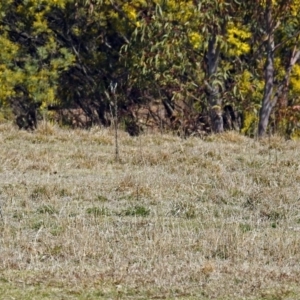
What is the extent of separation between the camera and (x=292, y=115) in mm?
18578

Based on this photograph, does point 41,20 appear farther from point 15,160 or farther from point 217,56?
point 15,160

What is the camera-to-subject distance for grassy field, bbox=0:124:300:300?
248 inches

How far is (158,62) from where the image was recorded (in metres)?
17.2

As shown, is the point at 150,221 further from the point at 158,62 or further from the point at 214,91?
the point at 214,91

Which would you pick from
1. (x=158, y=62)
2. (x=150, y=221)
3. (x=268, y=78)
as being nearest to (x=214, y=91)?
(x=268, y=78)

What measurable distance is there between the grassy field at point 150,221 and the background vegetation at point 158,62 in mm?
4666

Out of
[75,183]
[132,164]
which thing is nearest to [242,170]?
[132,164]

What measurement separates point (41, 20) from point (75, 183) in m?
9.04

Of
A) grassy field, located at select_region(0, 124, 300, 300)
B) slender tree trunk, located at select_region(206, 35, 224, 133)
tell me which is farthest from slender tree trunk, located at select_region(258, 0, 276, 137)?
grassy field, located at select_region(0, 124, 300, 300)

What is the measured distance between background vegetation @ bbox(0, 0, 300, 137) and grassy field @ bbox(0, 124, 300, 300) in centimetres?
467

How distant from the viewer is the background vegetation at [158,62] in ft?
56.8

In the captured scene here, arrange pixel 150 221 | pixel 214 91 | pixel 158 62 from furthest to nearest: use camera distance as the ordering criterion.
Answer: pixel 214 91, pixel 158 62, pixel 150 221

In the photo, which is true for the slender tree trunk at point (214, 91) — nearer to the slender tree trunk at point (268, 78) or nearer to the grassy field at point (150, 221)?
the slender tree trunk at point (268, 78)

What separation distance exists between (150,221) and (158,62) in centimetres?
940
